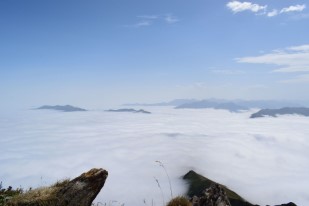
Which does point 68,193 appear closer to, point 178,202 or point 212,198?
point 178,202

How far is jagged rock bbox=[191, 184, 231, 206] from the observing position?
41.0 feet

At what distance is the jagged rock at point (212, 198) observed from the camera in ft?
41.0

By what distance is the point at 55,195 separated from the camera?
9.05m

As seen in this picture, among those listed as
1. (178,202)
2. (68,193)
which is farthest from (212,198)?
(68,193)

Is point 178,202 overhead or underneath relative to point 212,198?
overhead

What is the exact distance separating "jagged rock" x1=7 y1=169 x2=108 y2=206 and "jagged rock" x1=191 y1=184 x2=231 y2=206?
396cm

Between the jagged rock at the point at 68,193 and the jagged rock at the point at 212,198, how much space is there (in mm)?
3961

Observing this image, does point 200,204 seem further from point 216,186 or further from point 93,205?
point 93,205

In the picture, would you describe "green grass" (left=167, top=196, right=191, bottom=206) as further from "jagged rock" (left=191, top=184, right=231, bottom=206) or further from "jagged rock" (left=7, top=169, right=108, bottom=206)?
"jagged rock" (left=191, top=184, right=231, bottom=206)

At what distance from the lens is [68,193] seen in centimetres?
930

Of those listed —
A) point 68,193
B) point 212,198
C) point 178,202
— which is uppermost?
point 68,193

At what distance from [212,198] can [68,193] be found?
221 inches

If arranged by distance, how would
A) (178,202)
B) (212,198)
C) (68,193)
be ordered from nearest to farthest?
(68,193) < (178,202) < (212,198)

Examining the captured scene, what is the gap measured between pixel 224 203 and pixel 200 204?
34.8 inches
